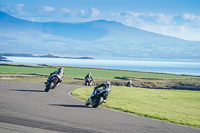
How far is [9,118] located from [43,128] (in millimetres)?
2127

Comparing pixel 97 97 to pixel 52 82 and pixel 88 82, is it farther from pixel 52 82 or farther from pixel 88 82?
pixel 88 82

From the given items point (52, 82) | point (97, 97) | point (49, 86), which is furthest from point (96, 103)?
point (52, 82)

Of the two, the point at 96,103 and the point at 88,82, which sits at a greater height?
the point at 88,82

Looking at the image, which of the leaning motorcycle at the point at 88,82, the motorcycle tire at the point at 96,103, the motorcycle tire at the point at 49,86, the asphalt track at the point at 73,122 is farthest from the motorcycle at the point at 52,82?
the leaning motorcycle at the point at 88,82

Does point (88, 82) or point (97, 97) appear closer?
point (97, 97)

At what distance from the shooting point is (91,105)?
63.3 ft

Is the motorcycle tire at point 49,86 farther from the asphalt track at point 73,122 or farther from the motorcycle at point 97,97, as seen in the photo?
the asphalt track at point 73,122

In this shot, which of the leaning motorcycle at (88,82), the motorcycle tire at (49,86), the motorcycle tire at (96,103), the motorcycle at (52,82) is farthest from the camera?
the leaning motorcycle at (88,82)

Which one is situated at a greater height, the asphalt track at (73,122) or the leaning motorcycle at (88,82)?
the leaning motorcycle at (88,82)

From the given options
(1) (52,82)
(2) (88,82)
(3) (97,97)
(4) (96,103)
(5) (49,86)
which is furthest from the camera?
(2) (88,82)

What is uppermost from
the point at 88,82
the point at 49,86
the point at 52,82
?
the point at 52,82

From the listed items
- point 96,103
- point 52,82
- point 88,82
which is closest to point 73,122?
point 96,103

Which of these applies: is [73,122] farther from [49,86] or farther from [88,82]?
[88,82]

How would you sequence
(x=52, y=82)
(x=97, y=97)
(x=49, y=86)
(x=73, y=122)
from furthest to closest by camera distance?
(x=52, y=82), (x=49, y=86), (x=97, y=97), (x=73, y=122)
